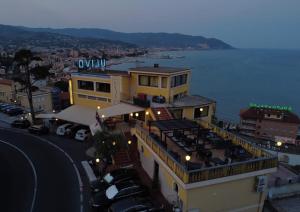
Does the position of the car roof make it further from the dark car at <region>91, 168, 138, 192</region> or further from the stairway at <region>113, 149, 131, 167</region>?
the stairway at <region>113, 149, 131, 167</region>

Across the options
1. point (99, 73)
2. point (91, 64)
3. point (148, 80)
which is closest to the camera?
point (148, 80)

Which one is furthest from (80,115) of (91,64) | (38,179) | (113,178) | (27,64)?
(113,178)

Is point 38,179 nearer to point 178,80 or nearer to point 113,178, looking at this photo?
point 113,178

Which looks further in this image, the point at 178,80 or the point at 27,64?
the point at 27,64

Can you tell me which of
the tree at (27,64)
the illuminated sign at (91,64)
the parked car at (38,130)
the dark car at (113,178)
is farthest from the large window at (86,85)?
the dark car at (113,178)

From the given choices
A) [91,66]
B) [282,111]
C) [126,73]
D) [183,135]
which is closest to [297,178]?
[183,135]

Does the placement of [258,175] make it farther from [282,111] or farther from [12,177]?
[282,111]

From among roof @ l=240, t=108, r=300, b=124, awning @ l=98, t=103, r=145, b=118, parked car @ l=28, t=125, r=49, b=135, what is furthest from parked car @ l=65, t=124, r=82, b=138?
roof @ l=240, t=108, r=300, b=124

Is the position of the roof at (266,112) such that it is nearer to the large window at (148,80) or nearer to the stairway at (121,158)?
the large window at (148,80)
